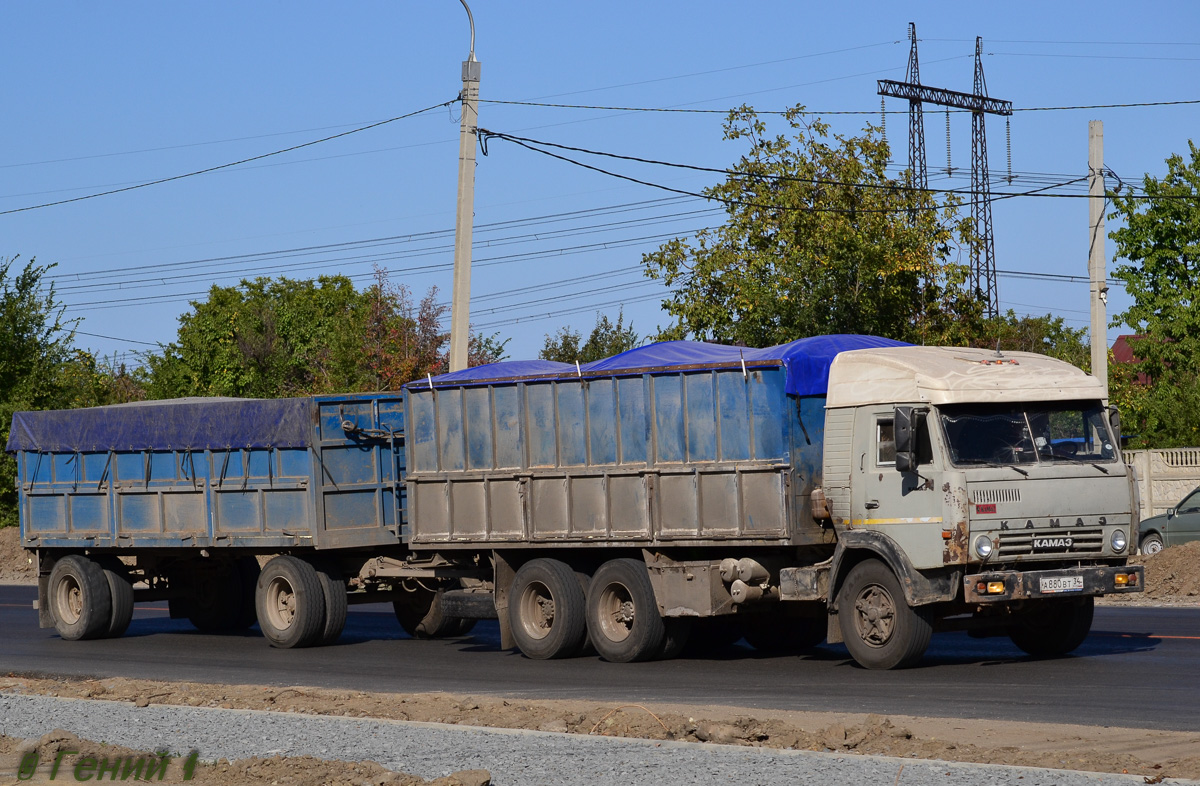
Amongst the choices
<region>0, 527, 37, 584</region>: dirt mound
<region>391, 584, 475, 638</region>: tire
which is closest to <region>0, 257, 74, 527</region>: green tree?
<region>0, 527, 37, 584</region>: dirt mound

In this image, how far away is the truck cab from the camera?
13.1 meters

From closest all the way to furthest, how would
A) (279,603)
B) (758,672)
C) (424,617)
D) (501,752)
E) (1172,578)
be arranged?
(501,752) < (758,672) < (279,603) < (424,617) < (1172,578)

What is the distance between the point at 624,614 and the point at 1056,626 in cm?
414

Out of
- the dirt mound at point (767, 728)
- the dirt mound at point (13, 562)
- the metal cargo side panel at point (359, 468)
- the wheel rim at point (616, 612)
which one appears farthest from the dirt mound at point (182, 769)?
the dirt mound at point (13, 562)

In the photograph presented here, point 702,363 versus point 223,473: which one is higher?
point 702,363

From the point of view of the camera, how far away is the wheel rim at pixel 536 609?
53.0 ft

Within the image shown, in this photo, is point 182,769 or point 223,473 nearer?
point 182,769

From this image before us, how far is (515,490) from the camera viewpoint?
16219 mm

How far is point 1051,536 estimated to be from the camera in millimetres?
13352

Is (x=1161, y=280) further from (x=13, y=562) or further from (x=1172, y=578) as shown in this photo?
(x=13, y=562)

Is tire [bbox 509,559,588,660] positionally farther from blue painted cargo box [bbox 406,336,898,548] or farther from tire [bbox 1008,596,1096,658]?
tire [bbox 1008,596,1096,658]

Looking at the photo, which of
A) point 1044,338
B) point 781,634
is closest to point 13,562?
point 781,634

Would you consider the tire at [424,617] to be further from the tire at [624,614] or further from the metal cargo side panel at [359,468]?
the tire at [624,614]

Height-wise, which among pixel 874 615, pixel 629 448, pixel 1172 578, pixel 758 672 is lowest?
pixel 758 672
